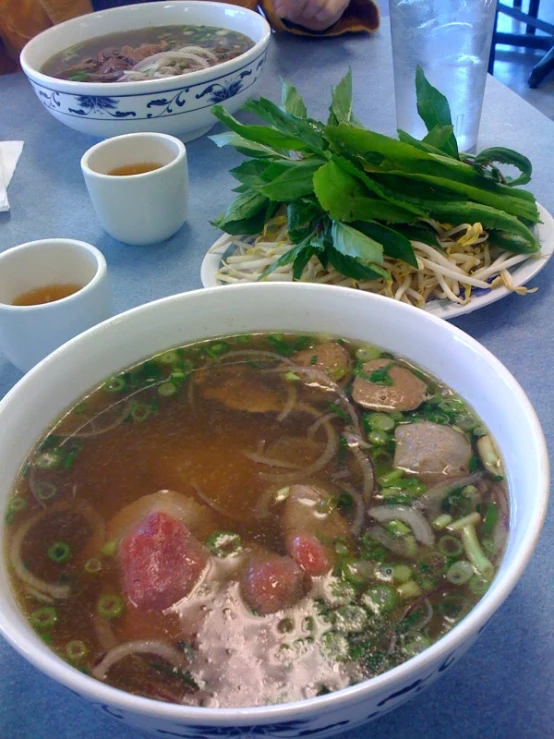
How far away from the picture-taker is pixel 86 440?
92 centimetres

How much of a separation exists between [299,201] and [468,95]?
718 millimetres

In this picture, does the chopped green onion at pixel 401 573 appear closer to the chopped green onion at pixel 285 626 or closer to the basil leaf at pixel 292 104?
the chopped green onion at pixel 285 626

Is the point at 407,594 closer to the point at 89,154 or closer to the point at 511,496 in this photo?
the point at 511,496

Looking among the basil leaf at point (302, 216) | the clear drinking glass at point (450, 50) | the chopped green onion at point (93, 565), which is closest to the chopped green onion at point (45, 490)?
the chopped green onion at point (93, 565)

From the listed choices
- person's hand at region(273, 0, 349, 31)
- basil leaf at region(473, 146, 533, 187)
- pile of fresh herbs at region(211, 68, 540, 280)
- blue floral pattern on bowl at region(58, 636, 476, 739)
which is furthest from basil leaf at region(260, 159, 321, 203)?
person's hand at region(273, 0, 349, 31)

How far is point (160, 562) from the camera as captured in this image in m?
0.76

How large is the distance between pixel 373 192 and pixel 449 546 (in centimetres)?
75

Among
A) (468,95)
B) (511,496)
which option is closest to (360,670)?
(511,496)

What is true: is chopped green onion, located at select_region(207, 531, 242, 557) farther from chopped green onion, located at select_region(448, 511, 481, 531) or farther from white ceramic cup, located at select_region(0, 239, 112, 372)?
white ceramic cup, located at select_region(0, 239, 112, 372)

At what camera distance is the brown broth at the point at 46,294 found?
4.22ft

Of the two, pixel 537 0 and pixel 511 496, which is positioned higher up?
pixel 511 496

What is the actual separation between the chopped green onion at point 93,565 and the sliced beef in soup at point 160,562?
27 millimetres

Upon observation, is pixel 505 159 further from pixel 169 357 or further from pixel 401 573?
pixel 401 573

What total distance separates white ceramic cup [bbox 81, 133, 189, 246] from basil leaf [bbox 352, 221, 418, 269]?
476mm
